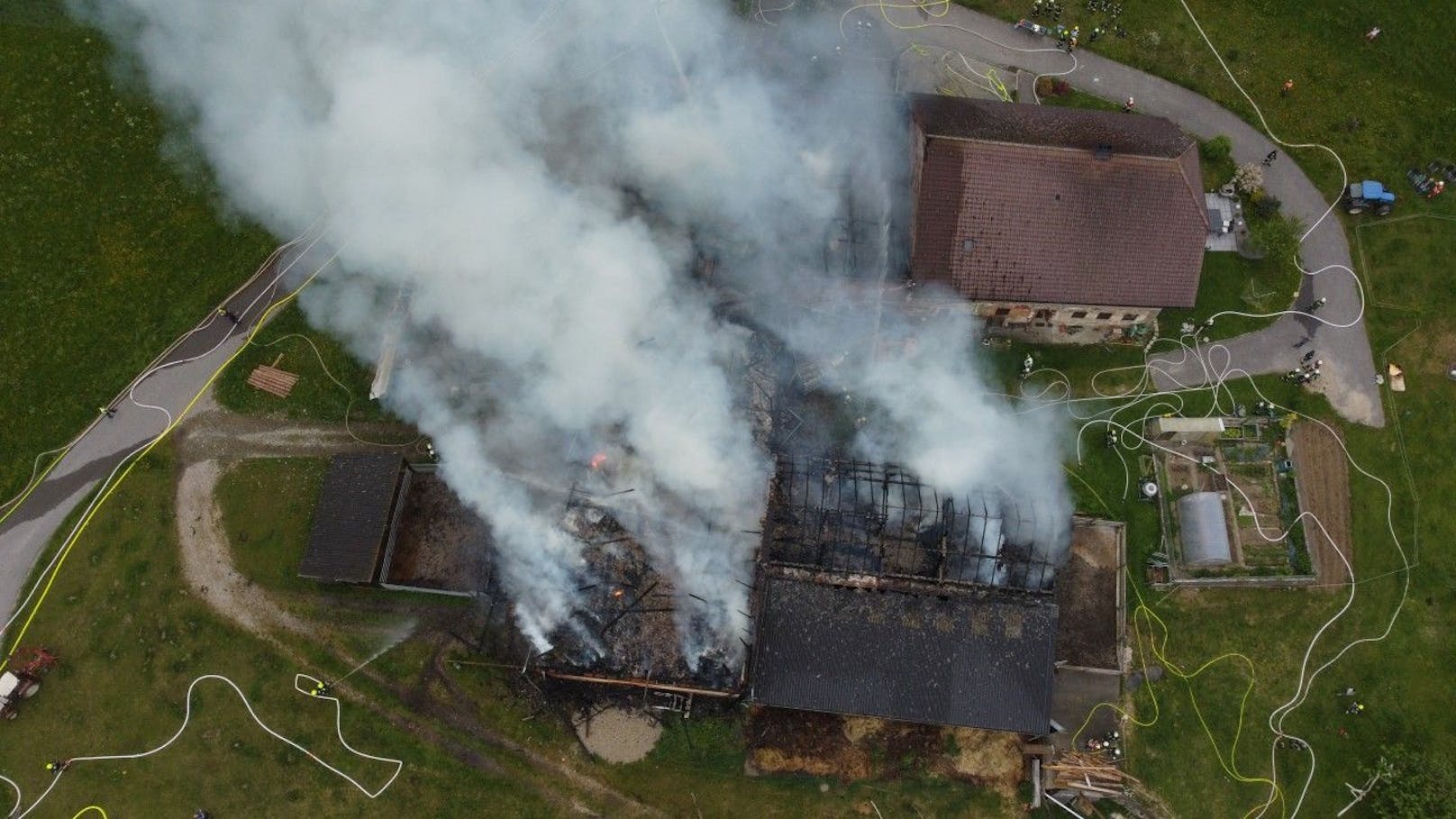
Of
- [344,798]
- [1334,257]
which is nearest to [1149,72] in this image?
[1334,257]

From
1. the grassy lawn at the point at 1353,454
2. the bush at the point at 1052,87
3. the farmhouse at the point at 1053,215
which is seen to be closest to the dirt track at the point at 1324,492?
the grassy lawn at the point at 1353,454

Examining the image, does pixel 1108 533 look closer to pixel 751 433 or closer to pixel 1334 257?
pixel 751 433

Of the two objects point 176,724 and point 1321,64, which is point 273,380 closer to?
point 176,724

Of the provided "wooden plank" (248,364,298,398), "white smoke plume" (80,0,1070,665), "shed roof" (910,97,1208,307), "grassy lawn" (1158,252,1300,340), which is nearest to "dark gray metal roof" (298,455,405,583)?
"white smoke plume" (80,0,1070,665)

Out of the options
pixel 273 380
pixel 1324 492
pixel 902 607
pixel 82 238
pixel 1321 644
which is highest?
pixel 82 238

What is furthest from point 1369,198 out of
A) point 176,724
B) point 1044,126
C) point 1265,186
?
point 176,724

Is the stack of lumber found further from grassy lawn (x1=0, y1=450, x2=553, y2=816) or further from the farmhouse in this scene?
grassy lawn (x1=0, y1=450, x2=553, y2=816)
